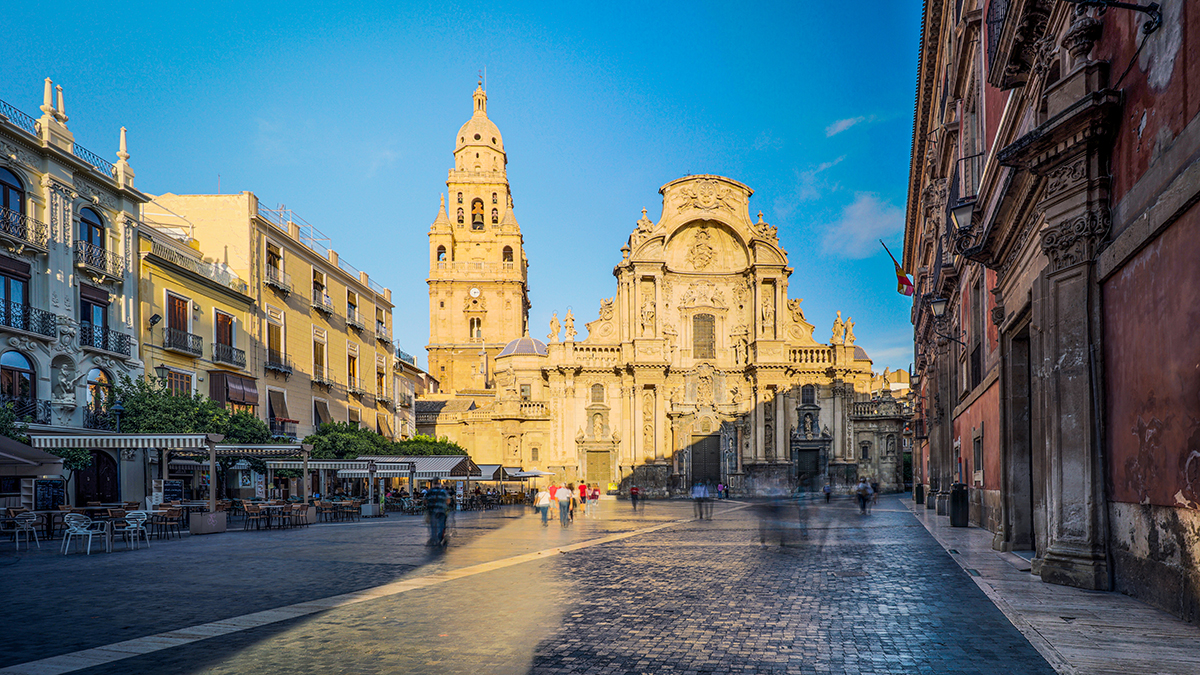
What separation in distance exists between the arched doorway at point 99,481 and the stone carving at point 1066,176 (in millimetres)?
29063

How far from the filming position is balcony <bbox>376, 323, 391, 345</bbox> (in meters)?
52.1

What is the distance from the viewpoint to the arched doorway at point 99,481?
26.7m

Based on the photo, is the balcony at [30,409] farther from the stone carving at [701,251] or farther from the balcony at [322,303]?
the stone carving at [701,251]

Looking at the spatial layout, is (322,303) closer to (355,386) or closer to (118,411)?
(355,386)

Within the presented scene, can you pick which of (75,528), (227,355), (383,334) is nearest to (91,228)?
(227,355)

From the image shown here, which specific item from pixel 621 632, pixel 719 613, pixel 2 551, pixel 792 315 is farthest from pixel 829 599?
pixel 792 315

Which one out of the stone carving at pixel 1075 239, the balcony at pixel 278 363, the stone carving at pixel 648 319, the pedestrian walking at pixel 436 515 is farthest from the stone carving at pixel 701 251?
the stone carving at pixel 1075 239

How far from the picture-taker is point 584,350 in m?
55.0

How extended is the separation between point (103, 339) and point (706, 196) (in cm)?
3874

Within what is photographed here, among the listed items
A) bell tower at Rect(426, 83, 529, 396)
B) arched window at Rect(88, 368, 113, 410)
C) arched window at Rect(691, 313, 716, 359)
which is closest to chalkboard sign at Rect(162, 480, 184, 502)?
arched window at Rect(88, 368, 113, 410)

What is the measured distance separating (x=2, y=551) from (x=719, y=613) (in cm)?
1675

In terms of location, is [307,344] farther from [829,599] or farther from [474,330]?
[474,330]

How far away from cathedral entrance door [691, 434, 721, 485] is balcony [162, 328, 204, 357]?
1272 inches

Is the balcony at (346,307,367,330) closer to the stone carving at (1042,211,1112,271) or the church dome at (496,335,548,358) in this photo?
the church dome at (496,335,548,358)
